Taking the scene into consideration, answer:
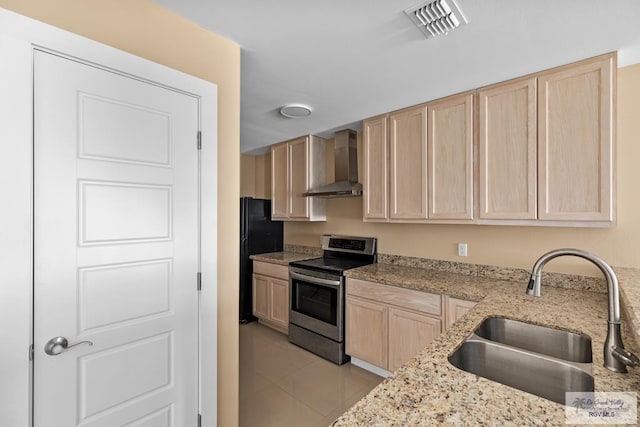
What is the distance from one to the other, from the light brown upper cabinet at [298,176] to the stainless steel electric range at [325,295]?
487 mm

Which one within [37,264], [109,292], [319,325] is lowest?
[319,325]

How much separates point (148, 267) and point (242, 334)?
8.51 feet

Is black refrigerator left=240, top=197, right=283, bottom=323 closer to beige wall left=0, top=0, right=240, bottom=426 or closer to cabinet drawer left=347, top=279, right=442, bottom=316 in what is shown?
cabinet drawer left=347, top=279, right=442, bottom=316

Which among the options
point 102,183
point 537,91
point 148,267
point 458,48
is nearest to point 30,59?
point 102,183

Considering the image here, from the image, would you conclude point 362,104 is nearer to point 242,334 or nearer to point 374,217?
point 374,217

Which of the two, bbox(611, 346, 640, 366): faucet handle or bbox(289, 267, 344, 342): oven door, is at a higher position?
bbox(611, 346, 640, 366): faucet handle

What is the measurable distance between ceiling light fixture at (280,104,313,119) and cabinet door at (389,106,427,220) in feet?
2.57

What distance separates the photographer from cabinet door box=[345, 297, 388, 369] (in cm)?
256

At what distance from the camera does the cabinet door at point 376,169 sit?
2789 millimetres

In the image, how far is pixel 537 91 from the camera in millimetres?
1973

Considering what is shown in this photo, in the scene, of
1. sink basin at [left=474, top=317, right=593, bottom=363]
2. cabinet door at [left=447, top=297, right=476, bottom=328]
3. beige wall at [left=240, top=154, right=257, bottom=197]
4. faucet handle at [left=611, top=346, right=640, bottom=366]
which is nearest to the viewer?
faucet handle at [left=611, top=346, right=640, bottom=366]

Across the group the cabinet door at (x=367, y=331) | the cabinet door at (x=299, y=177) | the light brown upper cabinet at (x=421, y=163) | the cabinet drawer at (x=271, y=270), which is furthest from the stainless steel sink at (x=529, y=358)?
the cabinet door at (x=299, y=177)

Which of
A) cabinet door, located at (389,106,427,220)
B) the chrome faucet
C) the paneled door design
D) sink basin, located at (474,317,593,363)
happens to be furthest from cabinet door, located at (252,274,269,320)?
the chrome faucet

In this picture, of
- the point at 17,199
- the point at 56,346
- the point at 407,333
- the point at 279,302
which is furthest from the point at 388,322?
the point at 17,199
